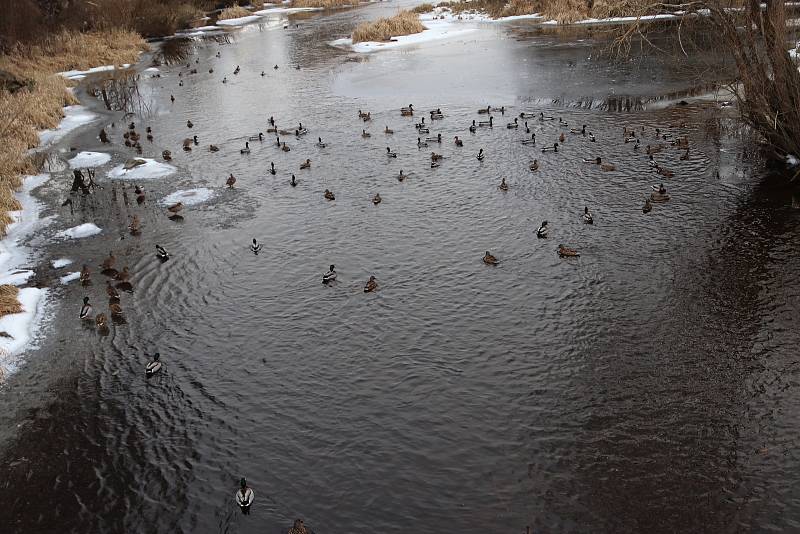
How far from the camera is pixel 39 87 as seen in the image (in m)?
42.1

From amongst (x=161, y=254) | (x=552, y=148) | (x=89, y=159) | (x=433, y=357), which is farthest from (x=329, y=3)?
(x=433, y=357)

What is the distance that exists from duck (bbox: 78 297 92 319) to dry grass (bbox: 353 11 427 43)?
155 feet

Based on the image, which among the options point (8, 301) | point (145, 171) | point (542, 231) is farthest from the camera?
point (145, 171)

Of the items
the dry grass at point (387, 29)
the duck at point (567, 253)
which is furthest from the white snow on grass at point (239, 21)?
the duck at point (567, 253)

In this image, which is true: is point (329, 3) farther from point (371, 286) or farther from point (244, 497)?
point (244, 497)

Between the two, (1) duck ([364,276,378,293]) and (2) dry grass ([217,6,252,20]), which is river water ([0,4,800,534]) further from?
(2) dry grass ([217,6,252,20])

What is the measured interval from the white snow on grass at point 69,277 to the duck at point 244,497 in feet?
37.9

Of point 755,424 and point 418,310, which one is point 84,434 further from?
point 755,424

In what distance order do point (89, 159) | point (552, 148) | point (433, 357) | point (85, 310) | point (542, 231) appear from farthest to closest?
point (89, 159) < point (552, 148) < point (542, 231) < point (85, 310) < point (433, 357)

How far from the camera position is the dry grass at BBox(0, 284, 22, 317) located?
59.8 feet

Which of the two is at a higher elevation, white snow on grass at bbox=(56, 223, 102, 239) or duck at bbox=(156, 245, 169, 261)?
white snow on grass at bbox=(56, 223, 102, 239)

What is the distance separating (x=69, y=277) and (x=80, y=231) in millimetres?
3819

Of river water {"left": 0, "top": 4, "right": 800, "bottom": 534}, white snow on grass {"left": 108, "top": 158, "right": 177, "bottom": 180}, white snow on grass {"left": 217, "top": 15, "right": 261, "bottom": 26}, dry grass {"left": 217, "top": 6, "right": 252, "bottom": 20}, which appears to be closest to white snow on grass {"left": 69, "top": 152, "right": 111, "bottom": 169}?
white snow on grass {"left": 108, "top": 158, "right": 177, "bottom": 180}

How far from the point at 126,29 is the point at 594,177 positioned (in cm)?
5418
